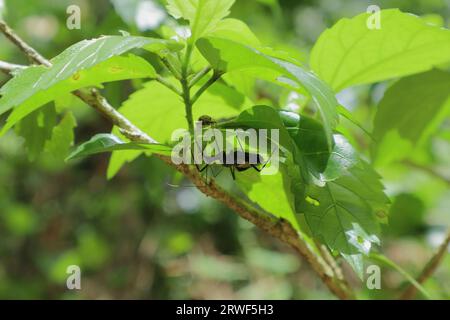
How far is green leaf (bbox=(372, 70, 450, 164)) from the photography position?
88cm

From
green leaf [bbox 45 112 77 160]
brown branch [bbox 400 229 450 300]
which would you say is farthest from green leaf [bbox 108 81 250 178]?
brown branch [bbox 400 229 450 300]

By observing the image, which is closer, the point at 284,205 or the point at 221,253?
the point at 284,205

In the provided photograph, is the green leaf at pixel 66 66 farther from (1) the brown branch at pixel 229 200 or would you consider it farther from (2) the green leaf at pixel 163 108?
(2) the green leaf at pixel 163 108

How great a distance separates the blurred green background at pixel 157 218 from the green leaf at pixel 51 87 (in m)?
0.43

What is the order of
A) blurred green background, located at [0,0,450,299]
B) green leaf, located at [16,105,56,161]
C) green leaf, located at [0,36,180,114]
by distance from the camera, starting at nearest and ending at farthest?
green leaf, located at [0,36,180,114], green leaf, located at [16,105,56,161], blurred green background, located at [0,0,450,299]

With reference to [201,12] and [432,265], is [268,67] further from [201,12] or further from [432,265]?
[432,265]

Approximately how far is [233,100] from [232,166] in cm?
18

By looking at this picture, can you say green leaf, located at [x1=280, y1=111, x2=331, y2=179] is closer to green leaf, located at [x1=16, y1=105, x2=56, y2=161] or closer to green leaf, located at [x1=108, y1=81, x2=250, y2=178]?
green leaf, located at [x1=108, y1=81, x2=250, y2=178]

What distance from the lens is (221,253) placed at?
217cm

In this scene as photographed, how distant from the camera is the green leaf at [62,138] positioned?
84 centimetres

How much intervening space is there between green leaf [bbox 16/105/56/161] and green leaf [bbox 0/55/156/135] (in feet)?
0.75

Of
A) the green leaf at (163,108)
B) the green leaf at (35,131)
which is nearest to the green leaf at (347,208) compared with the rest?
the green leaf at (163,108)
